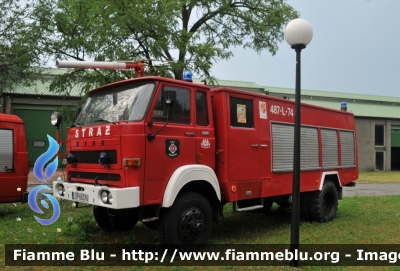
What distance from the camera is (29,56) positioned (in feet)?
46.8

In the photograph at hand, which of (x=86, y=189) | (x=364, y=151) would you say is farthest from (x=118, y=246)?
(x=364, y=151)

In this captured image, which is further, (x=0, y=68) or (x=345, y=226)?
(x=0, y=68)

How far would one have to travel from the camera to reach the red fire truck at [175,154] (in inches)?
220

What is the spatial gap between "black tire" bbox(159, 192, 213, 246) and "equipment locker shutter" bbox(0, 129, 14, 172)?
484cm

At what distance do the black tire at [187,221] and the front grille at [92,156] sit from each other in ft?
3.65

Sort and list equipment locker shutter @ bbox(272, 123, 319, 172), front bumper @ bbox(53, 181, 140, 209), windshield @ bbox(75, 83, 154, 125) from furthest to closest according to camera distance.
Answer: equipment locker shutter @ bbox(272, 123, 319, 172) → windshield @ bbox(75, 83, 154, 125) → front bumper @ bbox(53, 181, 140, 209)

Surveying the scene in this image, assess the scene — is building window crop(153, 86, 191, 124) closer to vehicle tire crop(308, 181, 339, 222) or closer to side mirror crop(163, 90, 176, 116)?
side mirror crop(163, 90, 176, 116)

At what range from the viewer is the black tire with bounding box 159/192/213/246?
19.1 feet

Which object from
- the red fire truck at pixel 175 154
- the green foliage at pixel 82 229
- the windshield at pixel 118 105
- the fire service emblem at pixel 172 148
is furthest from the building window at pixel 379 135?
the windshield at pixel 118 105

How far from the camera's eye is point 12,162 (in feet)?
29.5

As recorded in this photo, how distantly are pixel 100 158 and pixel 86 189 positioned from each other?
0.53 m

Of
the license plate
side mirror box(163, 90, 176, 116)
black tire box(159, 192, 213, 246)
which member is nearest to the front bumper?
the license plate

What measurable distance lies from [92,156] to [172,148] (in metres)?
1.27

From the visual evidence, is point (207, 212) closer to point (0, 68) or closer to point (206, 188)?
point (206, 188)
